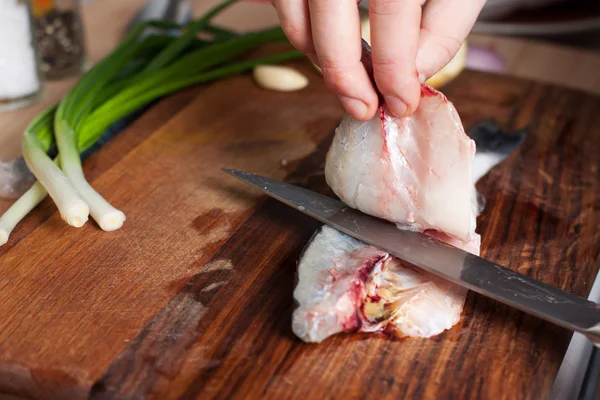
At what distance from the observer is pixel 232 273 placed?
1472mm

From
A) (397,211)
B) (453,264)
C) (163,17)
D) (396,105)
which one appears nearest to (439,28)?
(396,105)

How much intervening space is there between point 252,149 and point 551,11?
202cm

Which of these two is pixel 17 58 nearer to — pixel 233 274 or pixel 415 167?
pixel 233 274

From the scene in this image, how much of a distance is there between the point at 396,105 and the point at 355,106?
0.09 meters

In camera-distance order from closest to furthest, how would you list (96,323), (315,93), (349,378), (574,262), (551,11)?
(349,378), (96,323), (574,262), (315,93), (551,11)

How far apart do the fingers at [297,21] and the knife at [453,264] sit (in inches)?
14.2

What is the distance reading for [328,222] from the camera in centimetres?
152

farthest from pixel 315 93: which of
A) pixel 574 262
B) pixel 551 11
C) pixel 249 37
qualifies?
pixel 551 11

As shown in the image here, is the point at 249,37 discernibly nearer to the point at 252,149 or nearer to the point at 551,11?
the point at 252,149

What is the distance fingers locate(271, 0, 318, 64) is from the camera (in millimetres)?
1406

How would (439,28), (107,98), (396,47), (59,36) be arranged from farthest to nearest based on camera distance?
(59,36), (107,98), (439,28), (396,47)

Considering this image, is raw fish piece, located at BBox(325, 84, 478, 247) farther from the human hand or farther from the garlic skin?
the garlic skin

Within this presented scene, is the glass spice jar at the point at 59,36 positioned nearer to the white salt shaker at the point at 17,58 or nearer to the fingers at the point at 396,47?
the white salt shaker at the point at 17,58

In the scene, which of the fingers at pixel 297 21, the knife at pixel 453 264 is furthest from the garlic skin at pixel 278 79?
the fingers at pixel 297 21
